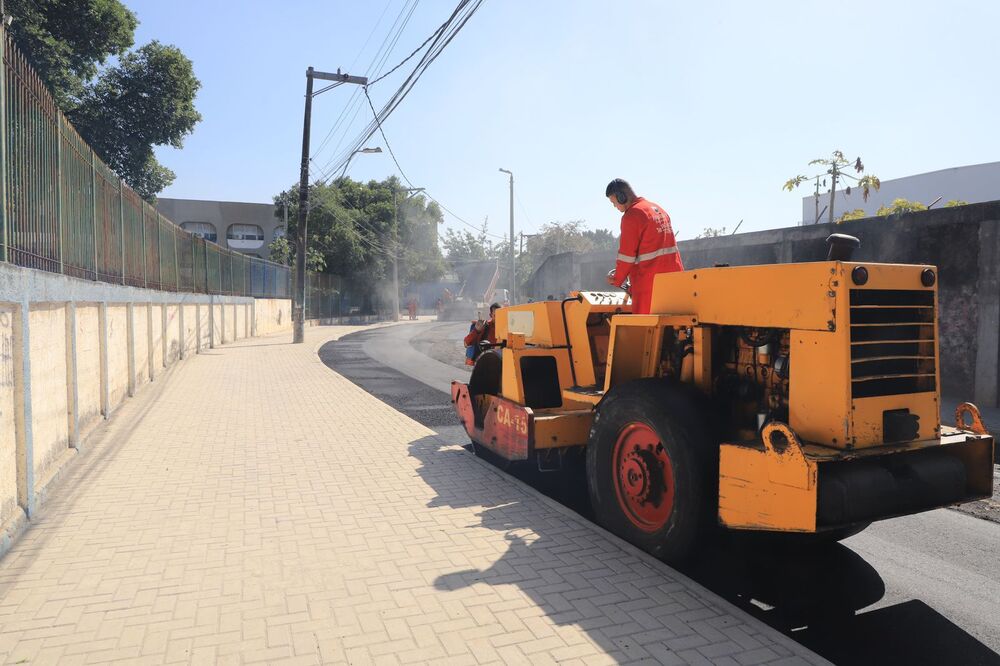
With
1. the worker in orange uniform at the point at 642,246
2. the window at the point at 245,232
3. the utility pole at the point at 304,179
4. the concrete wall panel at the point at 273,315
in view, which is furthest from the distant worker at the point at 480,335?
the window at the point at 245,232

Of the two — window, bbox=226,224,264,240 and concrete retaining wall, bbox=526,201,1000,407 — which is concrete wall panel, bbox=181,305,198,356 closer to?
concrete retaining wall, bbox=526,201,1000,407

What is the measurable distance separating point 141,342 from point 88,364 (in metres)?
3.73

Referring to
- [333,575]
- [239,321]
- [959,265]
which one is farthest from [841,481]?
[239,321]

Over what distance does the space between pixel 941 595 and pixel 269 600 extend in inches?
144

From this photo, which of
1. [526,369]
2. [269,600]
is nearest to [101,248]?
[526,369]

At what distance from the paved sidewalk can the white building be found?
45218 millimetres

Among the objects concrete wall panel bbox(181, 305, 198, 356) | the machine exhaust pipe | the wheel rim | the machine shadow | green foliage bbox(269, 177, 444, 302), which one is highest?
green foliage bbox(269, 177, 444, 302)

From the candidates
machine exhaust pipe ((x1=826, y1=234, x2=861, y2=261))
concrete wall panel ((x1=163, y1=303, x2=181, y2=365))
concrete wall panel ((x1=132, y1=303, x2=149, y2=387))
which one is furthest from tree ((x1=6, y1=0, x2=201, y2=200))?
machine exhaust pipe ((x1=826, y1=234, x2=861, y2=261))

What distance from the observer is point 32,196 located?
5.34 meters

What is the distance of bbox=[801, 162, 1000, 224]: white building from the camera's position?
45719mm

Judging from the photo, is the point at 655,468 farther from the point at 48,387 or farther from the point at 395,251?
the point at 395,251

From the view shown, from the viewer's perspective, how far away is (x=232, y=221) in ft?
A: 161

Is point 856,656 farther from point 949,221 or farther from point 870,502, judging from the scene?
point 949,221

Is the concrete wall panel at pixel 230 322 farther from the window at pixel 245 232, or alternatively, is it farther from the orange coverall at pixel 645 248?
the window at pixel 245 232
